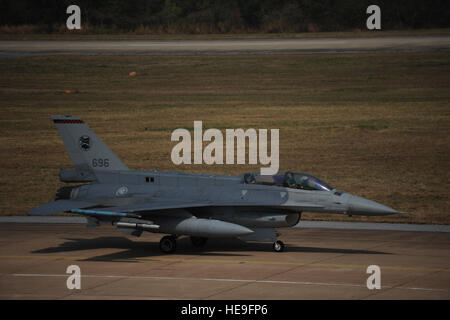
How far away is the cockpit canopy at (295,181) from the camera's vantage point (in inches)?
972

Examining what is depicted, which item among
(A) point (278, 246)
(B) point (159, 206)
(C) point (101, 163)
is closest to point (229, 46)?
(C) point (101, 163)

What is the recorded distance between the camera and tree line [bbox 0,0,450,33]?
287 ft

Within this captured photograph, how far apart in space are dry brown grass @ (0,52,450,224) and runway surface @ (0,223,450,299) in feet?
17.3

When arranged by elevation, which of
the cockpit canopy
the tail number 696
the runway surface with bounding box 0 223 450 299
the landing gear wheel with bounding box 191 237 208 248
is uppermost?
the tail number 696

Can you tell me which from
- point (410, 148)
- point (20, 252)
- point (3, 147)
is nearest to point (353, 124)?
point (410, 148)

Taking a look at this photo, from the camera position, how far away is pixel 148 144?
47344 mm

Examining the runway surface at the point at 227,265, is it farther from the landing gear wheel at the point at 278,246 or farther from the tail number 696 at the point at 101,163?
the tail number 696 at the point at 101,163

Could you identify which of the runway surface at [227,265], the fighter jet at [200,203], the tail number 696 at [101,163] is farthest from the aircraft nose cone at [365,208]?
the tail number 696 at [101,163]

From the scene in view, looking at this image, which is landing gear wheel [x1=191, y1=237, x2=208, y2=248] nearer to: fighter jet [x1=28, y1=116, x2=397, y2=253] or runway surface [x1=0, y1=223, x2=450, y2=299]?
fighter jet [x1=28, y1=116, x2=397, y2=253]

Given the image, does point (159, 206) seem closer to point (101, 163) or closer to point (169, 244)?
point (169, 244)

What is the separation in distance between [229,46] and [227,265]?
55.7 metres

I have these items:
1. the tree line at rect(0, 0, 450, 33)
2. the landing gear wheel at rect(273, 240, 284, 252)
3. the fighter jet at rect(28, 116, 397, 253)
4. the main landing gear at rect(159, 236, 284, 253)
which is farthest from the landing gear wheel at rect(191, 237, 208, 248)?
the tree line at rect(0, 0, 450, 33)

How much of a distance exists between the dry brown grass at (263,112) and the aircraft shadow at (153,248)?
6.42 m

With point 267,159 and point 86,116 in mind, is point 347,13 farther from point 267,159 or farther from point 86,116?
point 267,159
